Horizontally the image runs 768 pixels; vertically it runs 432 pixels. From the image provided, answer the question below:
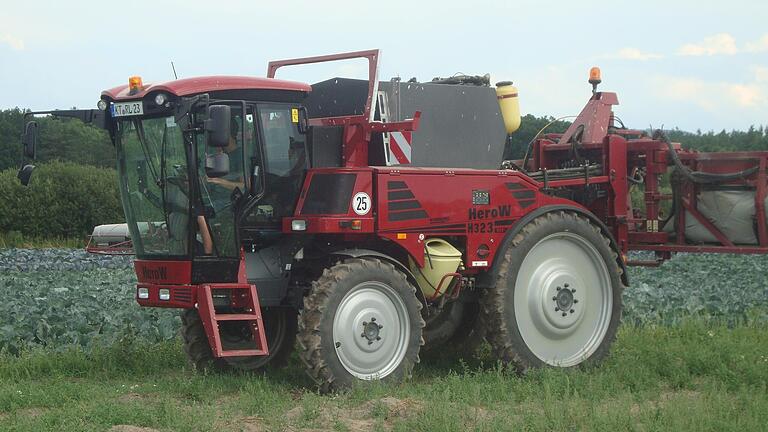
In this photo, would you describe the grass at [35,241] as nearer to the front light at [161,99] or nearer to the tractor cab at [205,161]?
the tractor cab at [205,161]

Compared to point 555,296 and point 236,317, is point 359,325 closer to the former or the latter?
point 236,317

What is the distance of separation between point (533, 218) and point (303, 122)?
254 cm

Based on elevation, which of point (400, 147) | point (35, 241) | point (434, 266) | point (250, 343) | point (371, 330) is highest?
point (400, 147)

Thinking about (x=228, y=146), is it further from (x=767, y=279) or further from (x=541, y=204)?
(x=767, y=279)

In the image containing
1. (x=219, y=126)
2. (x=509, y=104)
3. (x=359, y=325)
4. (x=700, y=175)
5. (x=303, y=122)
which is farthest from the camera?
(x=700, y=175)

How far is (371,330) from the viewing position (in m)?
9.08

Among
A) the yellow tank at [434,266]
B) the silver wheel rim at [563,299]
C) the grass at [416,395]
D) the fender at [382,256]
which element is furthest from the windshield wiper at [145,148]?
the silver wheel rim at [563,299]

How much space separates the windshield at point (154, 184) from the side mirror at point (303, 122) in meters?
1.10

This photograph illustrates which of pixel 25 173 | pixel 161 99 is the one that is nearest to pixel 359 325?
pixel 161 99

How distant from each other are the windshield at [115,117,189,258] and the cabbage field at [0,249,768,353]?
177cm

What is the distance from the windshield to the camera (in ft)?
29.4

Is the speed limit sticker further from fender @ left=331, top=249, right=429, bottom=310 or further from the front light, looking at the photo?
the front light

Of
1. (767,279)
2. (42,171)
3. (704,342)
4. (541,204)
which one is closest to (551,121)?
(541,204)

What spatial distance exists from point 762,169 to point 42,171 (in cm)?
3547
